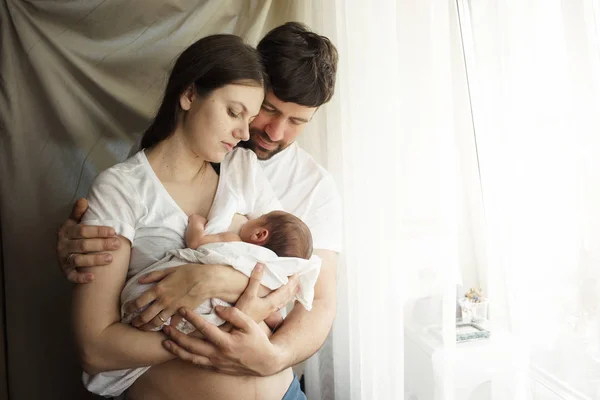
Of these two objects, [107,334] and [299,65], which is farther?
[299,65]

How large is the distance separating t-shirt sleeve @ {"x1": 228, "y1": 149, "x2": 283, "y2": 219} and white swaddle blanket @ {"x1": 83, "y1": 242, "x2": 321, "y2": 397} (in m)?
0.20

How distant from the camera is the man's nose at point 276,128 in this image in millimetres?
1499

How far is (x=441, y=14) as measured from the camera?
3.64ft

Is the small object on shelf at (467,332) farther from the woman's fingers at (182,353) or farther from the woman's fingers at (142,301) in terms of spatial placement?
the woman's fingers at (142,301)

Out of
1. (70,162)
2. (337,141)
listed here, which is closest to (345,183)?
(337,141)

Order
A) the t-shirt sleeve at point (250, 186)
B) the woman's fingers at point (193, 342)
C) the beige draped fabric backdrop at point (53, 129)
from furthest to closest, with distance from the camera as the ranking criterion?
the beige draped fabric backdrop at point (53, 129) < the t-shirt sleeve at point (250, 186) < the woman's fingers at point (193, 342)

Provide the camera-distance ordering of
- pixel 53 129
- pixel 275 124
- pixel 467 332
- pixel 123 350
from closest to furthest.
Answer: pixel 123 350, pixel 467 332, pixel 275 124, pixel 53 129

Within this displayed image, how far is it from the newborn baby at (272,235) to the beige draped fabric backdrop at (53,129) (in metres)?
0.83

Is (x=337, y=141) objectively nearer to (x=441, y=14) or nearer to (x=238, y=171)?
(x=238, y=171)

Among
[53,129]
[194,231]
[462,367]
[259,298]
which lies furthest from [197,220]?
[53,129]

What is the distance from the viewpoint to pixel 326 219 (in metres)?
1.53

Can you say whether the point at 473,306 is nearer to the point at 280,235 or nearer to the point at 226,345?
the point at 280,235

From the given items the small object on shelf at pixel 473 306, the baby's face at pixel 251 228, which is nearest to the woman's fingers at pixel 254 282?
the baby's face at pixel 251 228

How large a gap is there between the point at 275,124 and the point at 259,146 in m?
0.11
